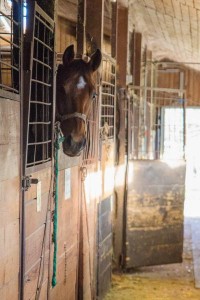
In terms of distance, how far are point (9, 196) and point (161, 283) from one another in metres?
3.70

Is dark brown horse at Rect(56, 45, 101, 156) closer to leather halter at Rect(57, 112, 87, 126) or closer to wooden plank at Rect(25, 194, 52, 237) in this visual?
leather halter at Rect(57, 112, 87, 126)

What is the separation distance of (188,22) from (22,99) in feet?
14.6

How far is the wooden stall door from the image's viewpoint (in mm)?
5586

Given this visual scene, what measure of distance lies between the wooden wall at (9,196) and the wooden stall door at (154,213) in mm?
3333

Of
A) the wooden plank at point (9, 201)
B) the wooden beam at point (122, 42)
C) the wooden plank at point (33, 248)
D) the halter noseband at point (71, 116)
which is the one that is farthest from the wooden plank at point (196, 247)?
the wooden plank at point (9, 201)

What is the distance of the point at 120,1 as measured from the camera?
5645 mm

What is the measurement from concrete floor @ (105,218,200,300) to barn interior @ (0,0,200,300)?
0.01 meters

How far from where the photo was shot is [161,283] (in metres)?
5.38

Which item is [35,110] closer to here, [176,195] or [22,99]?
[22,99]

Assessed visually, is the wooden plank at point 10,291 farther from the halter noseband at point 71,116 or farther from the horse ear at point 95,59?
the horse ear at point 95,59

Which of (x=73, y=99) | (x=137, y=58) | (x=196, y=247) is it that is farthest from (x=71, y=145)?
(x=137, y=58)

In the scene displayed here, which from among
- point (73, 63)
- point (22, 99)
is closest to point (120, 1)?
point (73, 63)

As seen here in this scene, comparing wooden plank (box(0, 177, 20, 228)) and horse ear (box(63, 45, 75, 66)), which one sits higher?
horse ear (box(63, 45, 75, 66))

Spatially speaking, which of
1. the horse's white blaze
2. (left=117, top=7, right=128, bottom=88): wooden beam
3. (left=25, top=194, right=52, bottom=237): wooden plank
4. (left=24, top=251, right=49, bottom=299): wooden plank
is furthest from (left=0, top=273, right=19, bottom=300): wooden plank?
(left=117, top=7, right=128, bottom=88): wooden beam
